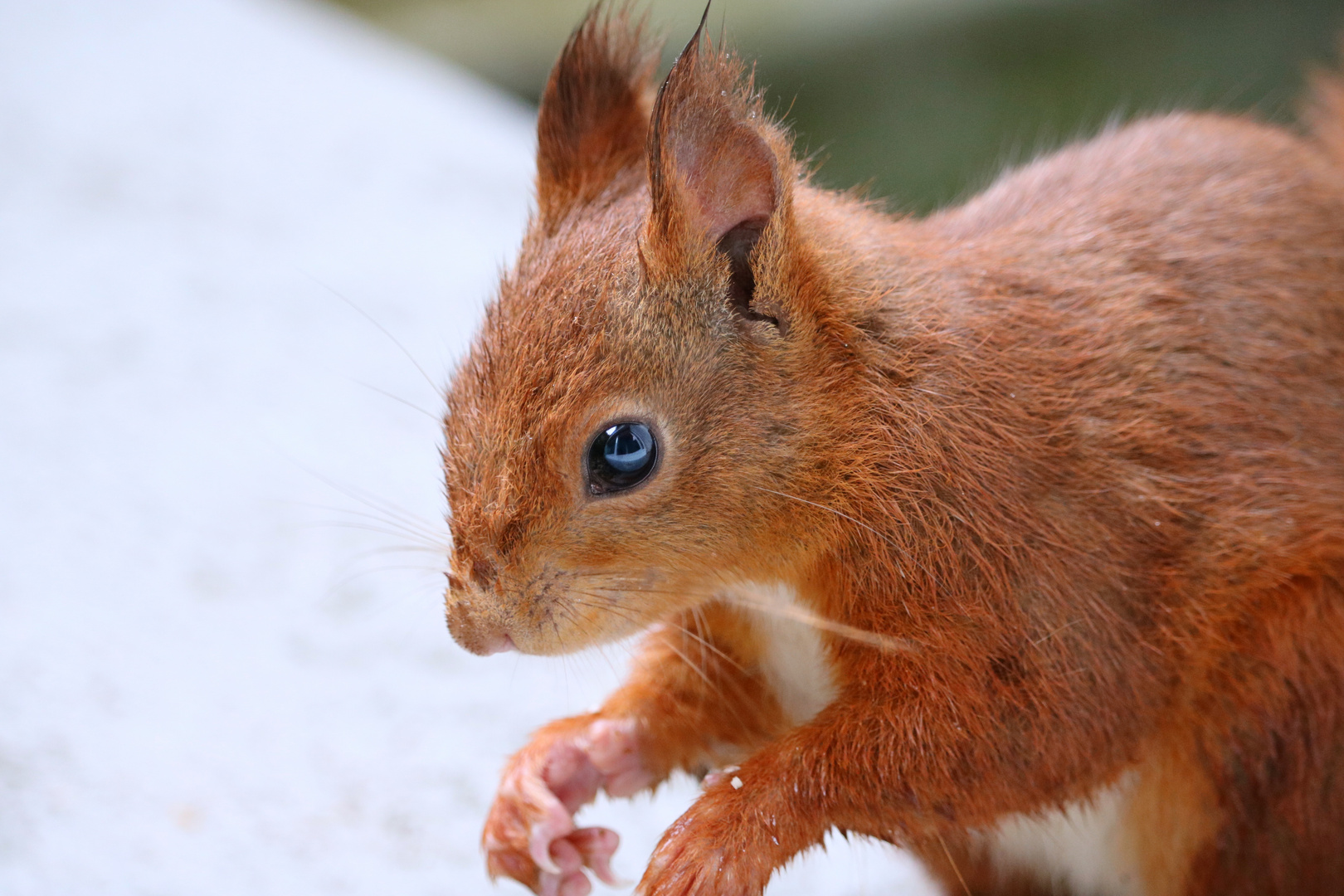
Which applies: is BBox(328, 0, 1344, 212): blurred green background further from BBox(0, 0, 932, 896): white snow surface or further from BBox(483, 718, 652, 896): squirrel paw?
BBox(483, 718, 652, 896): squirrel paw

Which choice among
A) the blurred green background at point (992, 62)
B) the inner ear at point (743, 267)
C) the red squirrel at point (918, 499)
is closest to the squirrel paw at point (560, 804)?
A: the red squirrel at point (918, 499)

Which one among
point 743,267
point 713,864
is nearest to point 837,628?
point 713,864

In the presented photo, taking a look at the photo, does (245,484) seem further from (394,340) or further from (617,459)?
(617,459)

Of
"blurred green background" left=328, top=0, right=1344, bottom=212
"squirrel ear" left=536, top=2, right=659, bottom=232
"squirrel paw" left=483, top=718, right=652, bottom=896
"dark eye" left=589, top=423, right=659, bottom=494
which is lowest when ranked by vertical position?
"squirrel paw" left=483, top=718, right=652, bottom=896

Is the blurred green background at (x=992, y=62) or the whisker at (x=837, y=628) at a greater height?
the blurred green background at (x=992, y=62)

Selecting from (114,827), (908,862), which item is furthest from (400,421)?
(908,862)

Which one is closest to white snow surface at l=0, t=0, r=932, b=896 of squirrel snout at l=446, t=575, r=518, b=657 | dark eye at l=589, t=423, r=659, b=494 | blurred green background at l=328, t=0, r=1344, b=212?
squirrel snout at l=446, t=575, r=518, b=657

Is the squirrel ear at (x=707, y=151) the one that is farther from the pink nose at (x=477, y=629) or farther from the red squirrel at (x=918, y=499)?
the pink nose at (x=477, y=629)
